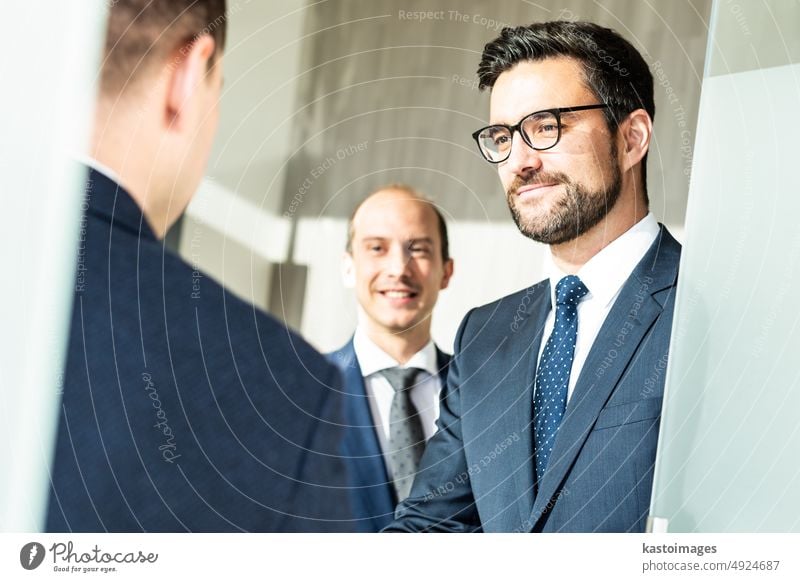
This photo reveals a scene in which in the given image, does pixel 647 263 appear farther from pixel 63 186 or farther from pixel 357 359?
pixel 63 186

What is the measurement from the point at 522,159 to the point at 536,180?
0.11ft

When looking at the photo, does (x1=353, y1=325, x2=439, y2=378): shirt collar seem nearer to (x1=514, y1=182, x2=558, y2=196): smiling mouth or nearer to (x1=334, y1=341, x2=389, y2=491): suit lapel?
(x1=334, y1=341, x2=389, y2=491): suit lapel

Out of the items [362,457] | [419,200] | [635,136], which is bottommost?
[362,457]

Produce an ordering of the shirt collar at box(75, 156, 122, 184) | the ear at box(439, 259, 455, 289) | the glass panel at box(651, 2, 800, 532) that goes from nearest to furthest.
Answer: the shirt collar at box(75, 156, 122, 184) < the ear at box(439, 259, 455, 289) < the glass panel at box(651, 2, 800, 532)

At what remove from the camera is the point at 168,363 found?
42.6 inches

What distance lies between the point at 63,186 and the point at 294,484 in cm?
45

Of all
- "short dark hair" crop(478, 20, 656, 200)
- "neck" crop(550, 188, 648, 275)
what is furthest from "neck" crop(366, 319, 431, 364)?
"short dark hair" crop(478, 20, 656, 200)

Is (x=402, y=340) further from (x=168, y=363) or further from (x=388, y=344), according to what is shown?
(x=168, y=363)

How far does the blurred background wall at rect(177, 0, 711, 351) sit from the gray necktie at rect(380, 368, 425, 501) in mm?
78

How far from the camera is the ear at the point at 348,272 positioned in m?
1.11

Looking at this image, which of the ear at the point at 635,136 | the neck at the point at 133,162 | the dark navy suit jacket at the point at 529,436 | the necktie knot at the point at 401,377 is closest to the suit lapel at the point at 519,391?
the dark navy suit jacket at the point at 529,436

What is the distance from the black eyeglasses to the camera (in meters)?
1.16

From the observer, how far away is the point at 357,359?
1.11m
